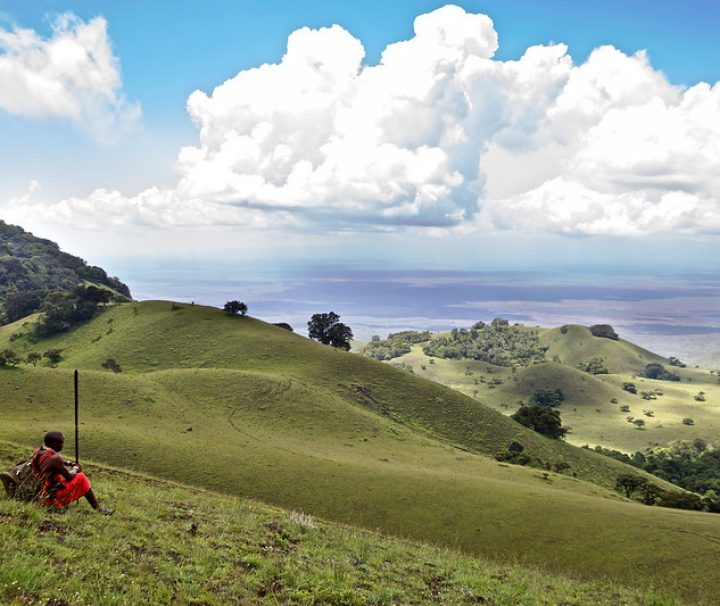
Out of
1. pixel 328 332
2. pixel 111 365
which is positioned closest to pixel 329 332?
pixel 328 332

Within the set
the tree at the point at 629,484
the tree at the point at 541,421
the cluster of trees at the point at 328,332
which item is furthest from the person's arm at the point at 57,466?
the cluster of trees at the point at 328,332

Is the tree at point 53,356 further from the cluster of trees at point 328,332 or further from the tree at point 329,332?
the tree at point 329,332

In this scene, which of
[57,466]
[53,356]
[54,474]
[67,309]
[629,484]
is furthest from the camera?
[67,309]

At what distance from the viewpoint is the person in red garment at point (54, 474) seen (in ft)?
42.7

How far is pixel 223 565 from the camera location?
1273 centimetres

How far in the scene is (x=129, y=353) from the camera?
93188mm

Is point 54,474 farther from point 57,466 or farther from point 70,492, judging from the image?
point 70,492

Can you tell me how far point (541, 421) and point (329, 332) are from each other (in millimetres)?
61777

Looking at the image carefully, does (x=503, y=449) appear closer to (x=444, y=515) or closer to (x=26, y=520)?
(x=444, y=515)

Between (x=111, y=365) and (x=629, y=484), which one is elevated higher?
(x=111, y=365)

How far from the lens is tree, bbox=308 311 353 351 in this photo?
440 ft

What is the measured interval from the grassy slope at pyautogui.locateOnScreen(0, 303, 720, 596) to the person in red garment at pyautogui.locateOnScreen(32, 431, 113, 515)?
1967 cm

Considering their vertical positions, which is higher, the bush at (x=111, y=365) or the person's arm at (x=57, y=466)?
the person's arm at (x=57, y=466)

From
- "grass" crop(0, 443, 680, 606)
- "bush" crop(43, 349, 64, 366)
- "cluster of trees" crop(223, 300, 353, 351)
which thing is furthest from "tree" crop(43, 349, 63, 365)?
"grass" crop(0, 443, 680, 606)
